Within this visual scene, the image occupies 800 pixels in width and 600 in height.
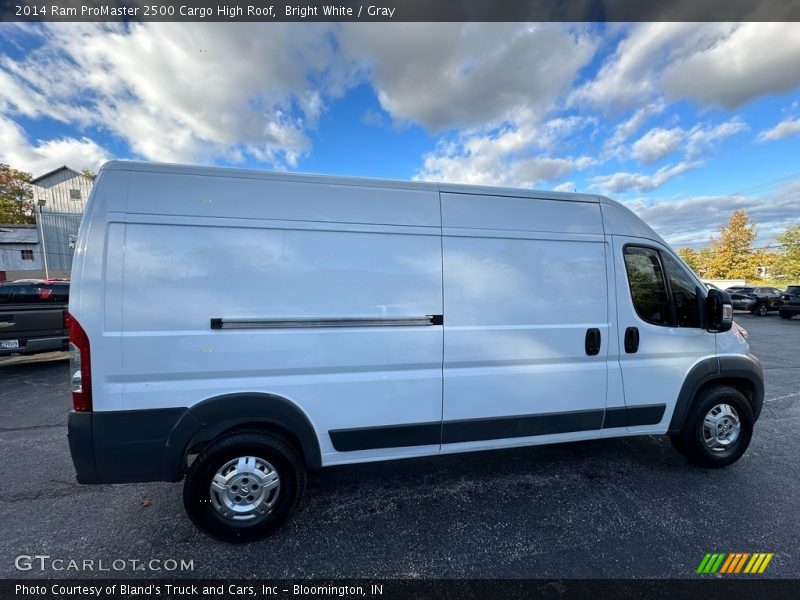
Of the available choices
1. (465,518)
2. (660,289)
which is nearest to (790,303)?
(660,289)

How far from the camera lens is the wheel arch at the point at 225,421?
2262 millimetres

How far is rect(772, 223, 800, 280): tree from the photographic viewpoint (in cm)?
2838

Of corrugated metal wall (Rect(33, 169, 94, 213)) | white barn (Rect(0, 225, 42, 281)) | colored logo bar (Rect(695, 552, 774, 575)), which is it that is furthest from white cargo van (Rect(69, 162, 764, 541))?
corrugated metal wall (Rect(33, 169, 94, 213))

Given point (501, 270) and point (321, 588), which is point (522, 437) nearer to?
point (501, 270)

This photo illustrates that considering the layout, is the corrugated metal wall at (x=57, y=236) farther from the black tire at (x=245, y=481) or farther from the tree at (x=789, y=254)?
the tree at (x=789, y=254)

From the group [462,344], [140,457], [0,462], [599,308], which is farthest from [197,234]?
[0,462]

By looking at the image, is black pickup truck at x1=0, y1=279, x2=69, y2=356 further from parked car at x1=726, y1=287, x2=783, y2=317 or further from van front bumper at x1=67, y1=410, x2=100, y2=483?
parked car at x1=726, y1=287, x2=783, y2=317

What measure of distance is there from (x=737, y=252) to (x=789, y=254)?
6274mm

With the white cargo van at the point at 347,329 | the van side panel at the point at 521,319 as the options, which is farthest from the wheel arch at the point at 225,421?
the van side panel at the point at 521,319

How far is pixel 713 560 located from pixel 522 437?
130 cm

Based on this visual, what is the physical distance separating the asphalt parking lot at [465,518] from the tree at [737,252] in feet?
142

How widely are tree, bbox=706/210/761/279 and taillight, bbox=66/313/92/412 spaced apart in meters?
48.2

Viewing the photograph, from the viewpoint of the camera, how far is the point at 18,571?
2127 millimetres

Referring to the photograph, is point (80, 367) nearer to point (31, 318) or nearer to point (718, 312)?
point (718, 312)
